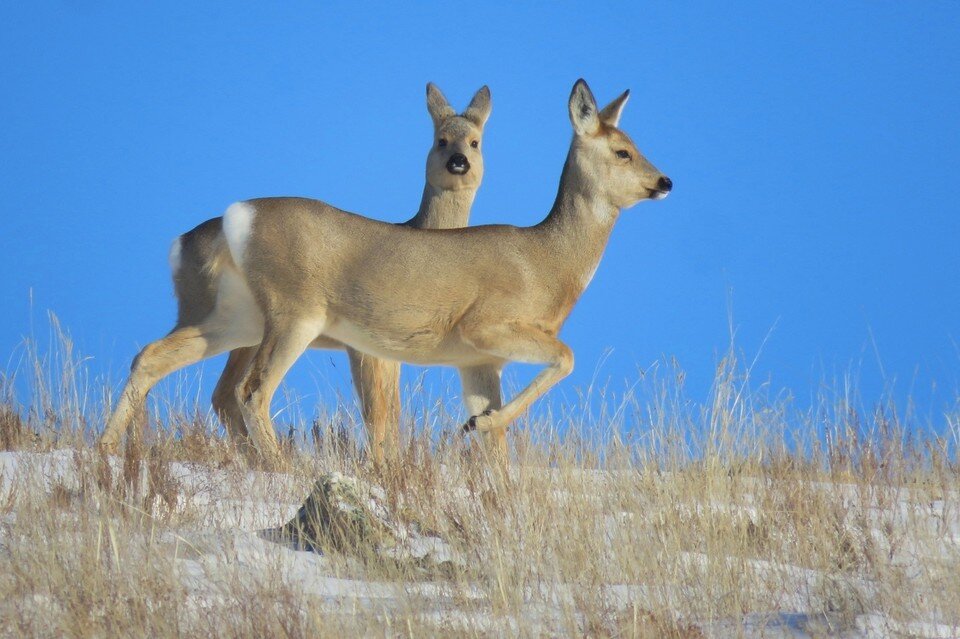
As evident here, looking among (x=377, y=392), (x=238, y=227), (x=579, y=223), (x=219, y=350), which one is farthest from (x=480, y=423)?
(x=238, y=227)

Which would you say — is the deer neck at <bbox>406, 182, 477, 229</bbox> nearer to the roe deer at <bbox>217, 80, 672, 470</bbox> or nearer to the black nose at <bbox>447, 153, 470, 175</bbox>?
the black nose at <bbox>447, 153, 470, 175</bbox>

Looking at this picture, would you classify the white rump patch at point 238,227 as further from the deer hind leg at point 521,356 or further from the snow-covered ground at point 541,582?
the snow-covered ground at point 541,582

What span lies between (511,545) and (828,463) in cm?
347

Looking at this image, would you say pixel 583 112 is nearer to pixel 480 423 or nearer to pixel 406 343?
pixel 406 343

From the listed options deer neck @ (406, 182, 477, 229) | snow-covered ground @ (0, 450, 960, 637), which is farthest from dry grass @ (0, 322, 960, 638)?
deer neck @ (406, 182, 477, 229)

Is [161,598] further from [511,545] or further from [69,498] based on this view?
[69,498]

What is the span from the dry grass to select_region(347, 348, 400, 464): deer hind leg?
4.17ft

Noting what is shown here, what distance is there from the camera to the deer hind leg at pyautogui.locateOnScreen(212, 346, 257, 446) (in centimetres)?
991

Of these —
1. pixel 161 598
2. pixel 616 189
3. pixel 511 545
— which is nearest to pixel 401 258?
pixel 616 189

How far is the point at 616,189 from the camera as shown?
972cm

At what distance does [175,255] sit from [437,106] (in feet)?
13.3

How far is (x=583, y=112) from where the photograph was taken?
9656mm

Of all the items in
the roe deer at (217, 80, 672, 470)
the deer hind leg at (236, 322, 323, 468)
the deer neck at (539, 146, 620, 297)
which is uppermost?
the deer neck at (539, 146, 620, 297)

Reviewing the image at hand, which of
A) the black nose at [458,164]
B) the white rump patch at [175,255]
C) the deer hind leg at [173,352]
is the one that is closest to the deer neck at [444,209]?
the black nose at [458,164]
